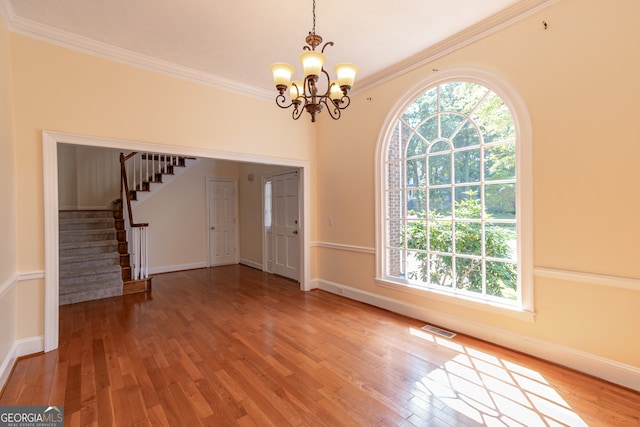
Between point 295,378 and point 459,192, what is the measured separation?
2.47m

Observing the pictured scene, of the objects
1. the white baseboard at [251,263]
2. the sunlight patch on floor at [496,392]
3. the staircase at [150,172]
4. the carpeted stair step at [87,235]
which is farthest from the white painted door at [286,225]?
the sunlight patch on floor at [496,392]

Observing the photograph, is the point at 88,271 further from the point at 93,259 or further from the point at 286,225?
the point at 286,225

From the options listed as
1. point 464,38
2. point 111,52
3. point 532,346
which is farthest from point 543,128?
point 111,52

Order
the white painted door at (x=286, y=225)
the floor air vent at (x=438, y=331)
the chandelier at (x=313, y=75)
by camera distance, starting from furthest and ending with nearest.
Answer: the white painted door at (x=286, y=225), the floor air vent at (x=438, y=331), the chandelier at (x=313, y=75)

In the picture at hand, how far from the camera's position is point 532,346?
8.50ft

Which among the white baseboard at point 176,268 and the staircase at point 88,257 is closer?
the staircase at point 88,257

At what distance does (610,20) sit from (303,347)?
3.71 m

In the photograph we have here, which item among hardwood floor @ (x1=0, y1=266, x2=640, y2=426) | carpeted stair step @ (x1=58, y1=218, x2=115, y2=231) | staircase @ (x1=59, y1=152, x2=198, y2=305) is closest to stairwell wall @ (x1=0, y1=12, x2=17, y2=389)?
hardwood floor @ (x1=0, y1=266, x2=640, y2=426)

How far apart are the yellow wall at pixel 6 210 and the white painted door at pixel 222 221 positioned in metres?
4.24

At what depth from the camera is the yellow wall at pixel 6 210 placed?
2.28 metres

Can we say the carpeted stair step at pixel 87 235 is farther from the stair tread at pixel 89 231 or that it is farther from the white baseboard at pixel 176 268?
the white baseboard at pixel 176 268

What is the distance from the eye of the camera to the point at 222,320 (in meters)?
3.53

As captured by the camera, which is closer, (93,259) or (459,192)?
(459,192)

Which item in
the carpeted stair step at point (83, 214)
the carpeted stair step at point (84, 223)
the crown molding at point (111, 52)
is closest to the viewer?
the crown molding at point (111, 52)
